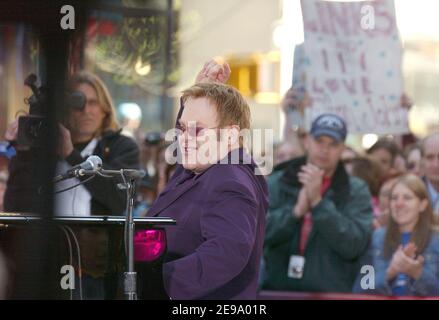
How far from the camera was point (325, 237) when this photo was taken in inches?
280

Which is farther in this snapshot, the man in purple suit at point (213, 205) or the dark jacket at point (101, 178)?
the dark jacket at point (101, 178)

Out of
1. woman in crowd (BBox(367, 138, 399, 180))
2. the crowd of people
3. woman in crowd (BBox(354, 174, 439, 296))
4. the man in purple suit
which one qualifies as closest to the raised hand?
the crowd of people

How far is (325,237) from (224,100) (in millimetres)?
3419

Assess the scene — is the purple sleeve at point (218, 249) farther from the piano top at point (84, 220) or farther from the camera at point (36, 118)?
the camera at point (36, 118)

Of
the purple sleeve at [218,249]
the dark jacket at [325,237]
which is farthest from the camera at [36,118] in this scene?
the dark jacket at [325,237]

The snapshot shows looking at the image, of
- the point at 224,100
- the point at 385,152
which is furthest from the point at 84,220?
the point at 385,152

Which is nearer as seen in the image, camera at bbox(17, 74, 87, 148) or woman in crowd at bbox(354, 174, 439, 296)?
camera at bbox(17, 74, 87, 148)

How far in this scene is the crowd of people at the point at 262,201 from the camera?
364 centimetres

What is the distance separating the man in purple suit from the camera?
3.59 metres

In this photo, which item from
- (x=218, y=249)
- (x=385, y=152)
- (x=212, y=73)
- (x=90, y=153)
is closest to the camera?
(x=218, y=249)

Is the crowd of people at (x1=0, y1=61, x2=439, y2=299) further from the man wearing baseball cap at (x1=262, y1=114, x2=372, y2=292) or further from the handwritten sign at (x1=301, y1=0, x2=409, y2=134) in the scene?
the handwritten sign at (x1=301, y1=0, x2=409, y2=134)

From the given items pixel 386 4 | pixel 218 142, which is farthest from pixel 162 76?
pixel 218 142

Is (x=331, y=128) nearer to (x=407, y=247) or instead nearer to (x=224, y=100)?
(x=407, y=247)
